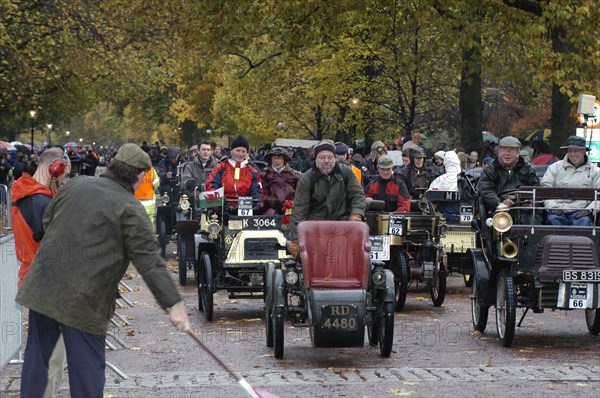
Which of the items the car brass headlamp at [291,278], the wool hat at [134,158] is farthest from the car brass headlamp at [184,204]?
the wool hat at [134,158]

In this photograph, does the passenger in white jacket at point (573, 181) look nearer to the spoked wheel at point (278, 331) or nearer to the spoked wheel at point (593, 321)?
the spoked wheel at point (593, 321)

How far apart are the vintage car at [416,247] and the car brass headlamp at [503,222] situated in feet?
12.8

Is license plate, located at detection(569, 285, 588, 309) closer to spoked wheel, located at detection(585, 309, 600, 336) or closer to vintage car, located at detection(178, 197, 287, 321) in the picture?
spoked wheel, located at detection(585, 309, 600, 336)

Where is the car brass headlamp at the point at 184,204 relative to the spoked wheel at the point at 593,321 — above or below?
above

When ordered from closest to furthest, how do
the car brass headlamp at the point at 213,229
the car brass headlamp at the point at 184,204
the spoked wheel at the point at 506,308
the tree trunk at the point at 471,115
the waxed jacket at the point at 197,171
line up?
the spoked wheel at the point at 506,308, the car brass headlamp at the point at 213,229, the car brass headlamp at the point at 184,204, the waxed jacket at the point at 197,171, the tree trunk at the point at 471,115

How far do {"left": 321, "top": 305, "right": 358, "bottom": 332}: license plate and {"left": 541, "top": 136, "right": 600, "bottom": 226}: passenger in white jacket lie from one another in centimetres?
266

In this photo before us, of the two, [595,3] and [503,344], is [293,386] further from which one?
[595,3]

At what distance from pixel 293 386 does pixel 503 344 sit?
3.18 m

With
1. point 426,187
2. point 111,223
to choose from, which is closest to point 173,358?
point 111,223

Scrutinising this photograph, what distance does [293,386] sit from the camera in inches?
396

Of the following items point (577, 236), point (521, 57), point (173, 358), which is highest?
point (521, 57)

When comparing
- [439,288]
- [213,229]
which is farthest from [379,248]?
[213,229]

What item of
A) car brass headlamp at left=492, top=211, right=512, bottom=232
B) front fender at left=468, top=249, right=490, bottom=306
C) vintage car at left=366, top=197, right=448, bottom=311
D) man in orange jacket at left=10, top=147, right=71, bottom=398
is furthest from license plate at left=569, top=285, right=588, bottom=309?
man in orange jacket at left=10, top=147, right=71, bottom=398

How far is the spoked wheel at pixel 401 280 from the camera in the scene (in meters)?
15.9
